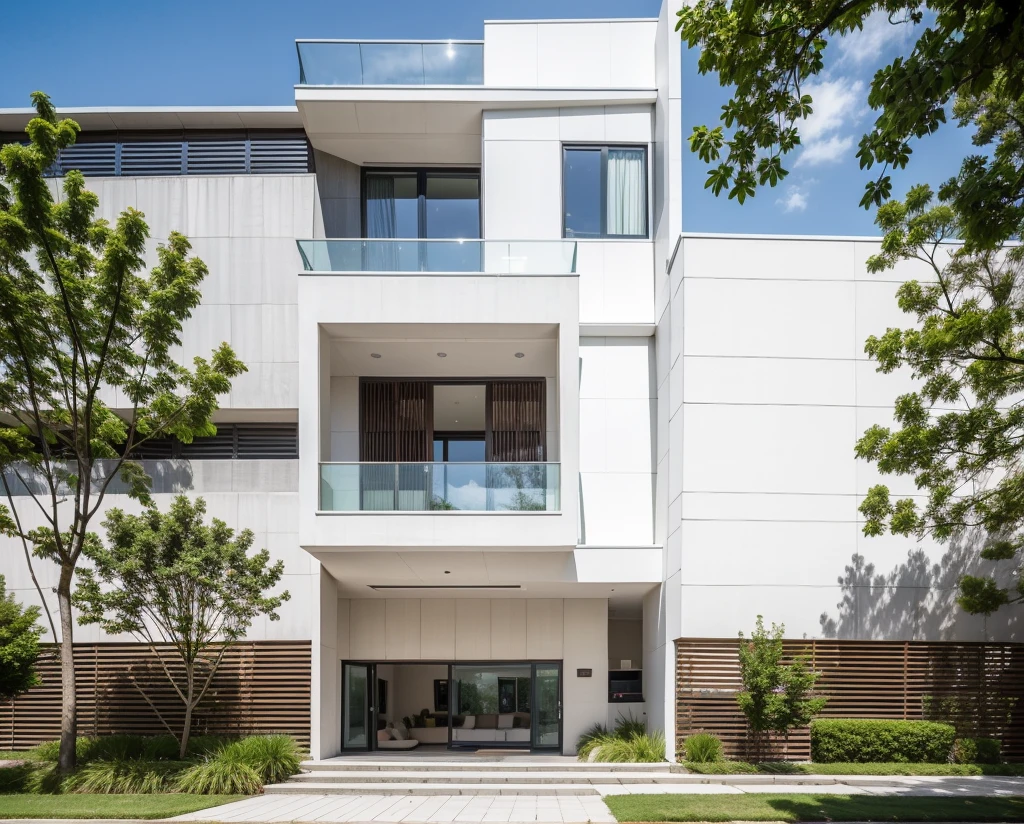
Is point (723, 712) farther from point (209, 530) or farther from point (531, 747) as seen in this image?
point (209, 530)

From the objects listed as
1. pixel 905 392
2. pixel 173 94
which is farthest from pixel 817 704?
pixel 173 94

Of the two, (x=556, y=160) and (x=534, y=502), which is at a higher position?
(x=556, y=160)

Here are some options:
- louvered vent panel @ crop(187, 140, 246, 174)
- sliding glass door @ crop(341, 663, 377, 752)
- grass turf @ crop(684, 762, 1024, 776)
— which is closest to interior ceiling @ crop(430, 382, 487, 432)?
sliding glass door @ crop(341, 663, 377, 752)

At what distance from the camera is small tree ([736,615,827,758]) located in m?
14.1

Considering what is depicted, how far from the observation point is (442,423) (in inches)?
795

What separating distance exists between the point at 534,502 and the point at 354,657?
6073mm

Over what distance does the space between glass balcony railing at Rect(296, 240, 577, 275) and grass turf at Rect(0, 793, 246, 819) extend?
888cm

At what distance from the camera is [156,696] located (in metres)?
16.8

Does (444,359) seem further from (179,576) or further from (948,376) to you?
(948,376)

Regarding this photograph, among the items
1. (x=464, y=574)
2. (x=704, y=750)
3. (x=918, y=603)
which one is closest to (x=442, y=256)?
(x=464, y=574)

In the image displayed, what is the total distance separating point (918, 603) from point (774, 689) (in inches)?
124

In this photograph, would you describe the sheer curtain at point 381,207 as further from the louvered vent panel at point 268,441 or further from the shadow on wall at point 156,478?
the shadow on wall at point 156,478

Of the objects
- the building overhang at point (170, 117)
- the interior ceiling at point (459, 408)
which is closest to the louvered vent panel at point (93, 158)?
the building overhang at point (170, 117)

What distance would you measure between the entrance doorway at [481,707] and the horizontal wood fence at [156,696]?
6.13 ft
